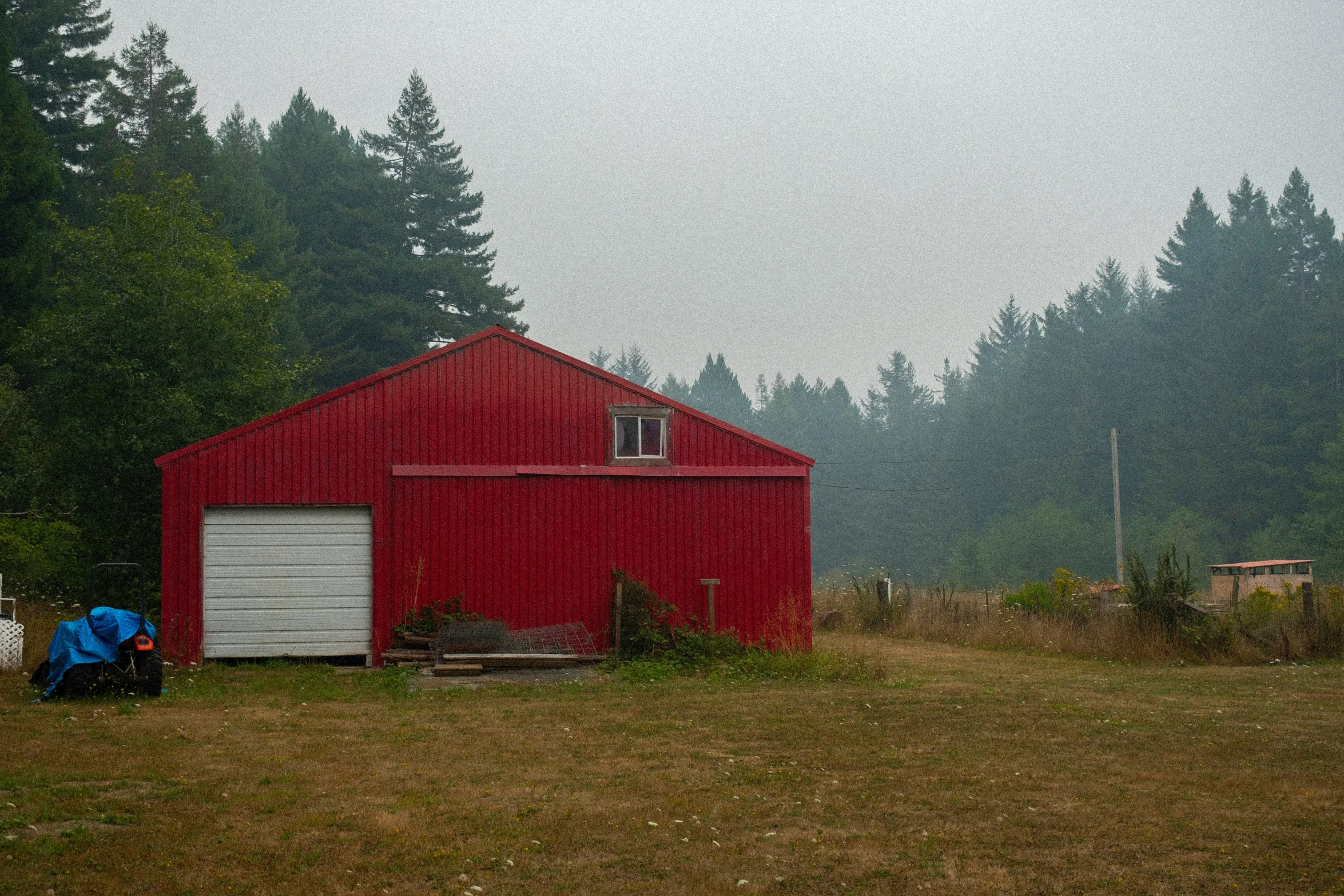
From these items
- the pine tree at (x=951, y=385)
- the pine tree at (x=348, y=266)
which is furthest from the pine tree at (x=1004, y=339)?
the pine tree at (x=348, y=266)

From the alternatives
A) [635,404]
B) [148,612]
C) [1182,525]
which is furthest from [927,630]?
[1182,525]

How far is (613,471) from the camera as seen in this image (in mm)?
18203

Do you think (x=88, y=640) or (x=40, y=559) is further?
(x=40, y=559)

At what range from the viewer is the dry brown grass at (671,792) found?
249 inches

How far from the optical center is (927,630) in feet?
77.9

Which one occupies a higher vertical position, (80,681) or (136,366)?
(136,366)

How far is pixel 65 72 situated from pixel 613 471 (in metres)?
28.0

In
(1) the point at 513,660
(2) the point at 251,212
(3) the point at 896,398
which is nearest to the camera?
(1) the point at 513,660

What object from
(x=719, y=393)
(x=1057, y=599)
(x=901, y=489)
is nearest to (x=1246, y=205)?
(x=901, y=489)

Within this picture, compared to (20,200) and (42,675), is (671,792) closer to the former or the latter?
(42,675)

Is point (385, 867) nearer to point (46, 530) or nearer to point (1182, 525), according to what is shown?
point (46, 530)

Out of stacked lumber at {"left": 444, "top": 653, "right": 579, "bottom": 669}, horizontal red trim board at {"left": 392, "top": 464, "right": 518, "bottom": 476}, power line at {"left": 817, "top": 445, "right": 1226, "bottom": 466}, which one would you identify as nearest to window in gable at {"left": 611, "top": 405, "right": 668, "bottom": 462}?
horizontal red trim board at {"left": 392, "top": 464, "right": 518, "bottom": 476}

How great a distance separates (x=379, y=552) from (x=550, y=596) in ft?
8.49

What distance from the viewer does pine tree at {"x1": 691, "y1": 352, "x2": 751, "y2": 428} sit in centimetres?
12875
